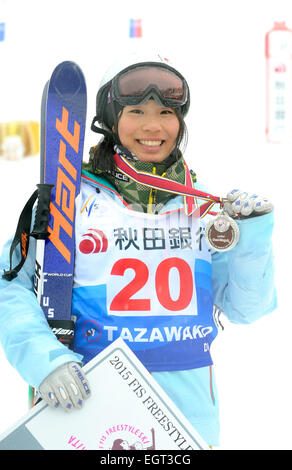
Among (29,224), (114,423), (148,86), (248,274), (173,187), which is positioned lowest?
(114,423)

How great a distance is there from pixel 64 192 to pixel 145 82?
1.46 feet

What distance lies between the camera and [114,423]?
1.61 m

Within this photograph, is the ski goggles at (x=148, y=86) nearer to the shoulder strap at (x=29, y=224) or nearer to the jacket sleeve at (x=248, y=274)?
the shoulder strap at (x=29, y=224)

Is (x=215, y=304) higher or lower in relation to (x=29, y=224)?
lower

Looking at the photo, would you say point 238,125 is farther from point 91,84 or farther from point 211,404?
point 211,404

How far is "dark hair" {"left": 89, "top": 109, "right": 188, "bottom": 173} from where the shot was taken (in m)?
2.06

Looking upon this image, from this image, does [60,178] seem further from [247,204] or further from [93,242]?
[247,204]

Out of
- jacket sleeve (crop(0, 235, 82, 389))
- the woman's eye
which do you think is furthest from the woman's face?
jacket sleeve (crop(0, 235, 82, 389))

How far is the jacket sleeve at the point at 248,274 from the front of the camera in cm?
176

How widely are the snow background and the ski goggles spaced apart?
5.21 ft

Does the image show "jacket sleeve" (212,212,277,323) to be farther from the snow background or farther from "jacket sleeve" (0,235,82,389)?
the snow background

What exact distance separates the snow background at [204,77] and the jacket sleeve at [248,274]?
161 centimetres

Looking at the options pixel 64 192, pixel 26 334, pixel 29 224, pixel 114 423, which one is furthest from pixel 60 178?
pixel 114 423

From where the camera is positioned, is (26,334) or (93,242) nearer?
(26,334)
